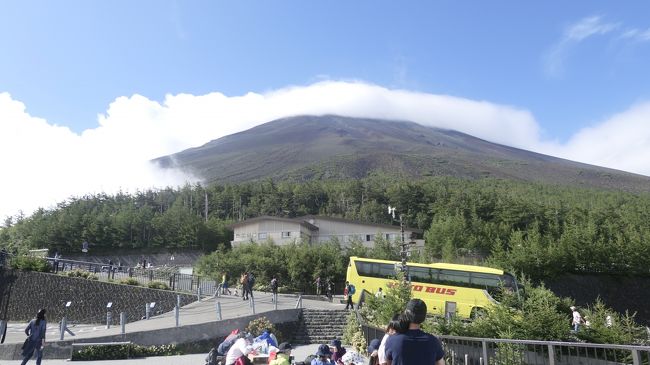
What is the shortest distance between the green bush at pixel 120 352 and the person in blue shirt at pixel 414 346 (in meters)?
12.8

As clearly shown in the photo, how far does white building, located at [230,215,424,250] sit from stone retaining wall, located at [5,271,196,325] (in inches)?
927

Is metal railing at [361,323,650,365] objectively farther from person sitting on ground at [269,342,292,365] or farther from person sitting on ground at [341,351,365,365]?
person sitting on ground at [269,342,292,365]

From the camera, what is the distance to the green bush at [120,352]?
45.5 feet

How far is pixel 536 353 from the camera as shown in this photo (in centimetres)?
736

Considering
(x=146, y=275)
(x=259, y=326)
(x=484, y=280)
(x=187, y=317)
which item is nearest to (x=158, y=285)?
(x=146, y=275)

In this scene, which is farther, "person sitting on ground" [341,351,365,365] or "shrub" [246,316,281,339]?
"shrub" [246,316,281,339]

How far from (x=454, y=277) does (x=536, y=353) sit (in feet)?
59.8

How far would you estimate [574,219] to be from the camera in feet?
170

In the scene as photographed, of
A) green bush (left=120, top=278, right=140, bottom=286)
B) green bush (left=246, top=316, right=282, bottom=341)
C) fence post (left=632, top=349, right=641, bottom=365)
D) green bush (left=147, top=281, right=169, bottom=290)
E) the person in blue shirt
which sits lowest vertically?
green bush (left=246, top=316, right=282, bottom=341)

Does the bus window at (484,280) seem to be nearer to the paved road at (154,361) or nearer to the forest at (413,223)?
the paved road at (154,361)

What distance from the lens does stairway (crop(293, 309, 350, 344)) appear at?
68.2ft

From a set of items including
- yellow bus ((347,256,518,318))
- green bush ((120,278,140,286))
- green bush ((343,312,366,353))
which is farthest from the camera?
green bush ((120,278,140,286))

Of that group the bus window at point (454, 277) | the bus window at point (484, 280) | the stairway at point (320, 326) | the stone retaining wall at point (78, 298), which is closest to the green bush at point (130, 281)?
the stone retaining wall at point (78, 298)

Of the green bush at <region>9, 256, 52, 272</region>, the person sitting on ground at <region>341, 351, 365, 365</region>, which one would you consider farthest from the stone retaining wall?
the person sitting on ground at <region>341, 351, 365, 365</region>
